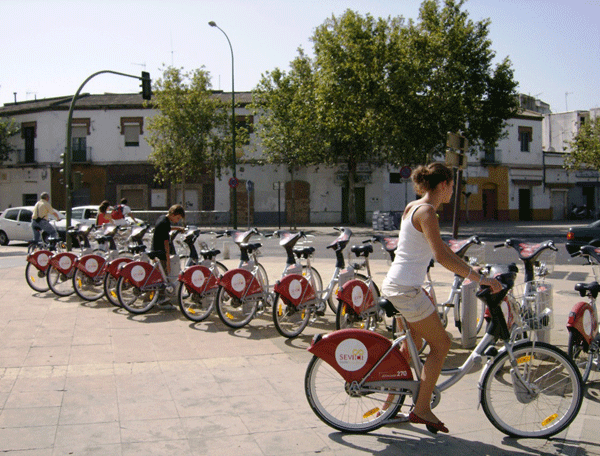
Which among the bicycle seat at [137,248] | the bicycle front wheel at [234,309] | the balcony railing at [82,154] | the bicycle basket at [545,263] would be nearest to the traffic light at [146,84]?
the bicycle seat at [137,248]

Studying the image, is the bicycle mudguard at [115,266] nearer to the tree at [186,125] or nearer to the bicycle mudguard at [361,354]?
the bicycle mudguard at [361,354]

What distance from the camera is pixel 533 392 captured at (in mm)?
3977

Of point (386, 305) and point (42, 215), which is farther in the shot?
point (42, 215)

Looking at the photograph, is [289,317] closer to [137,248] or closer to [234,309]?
[234,309]

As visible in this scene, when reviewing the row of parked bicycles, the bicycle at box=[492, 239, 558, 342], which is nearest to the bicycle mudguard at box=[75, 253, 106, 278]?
the row of parked bicycles

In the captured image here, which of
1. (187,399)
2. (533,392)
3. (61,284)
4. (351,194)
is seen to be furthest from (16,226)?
(533,392)

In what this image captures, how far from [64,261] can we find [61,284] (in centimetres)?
38

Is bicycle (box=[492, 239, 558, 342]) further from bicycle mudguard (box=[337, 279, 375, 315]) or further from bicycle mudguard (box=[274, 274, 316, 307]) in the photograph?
bicycle mudguard (box=[274, 274, 316, 307])

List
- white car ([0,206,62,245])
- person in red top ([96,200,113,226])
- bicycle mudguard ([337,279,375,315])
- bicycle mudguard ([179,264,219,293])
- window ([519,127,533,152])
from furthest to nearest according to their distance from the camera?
window ([519,127,533,152]) < white car ([0,206,62,245]) < person in red top ([96,200,113,226]) < bicycle mudguard ([179,264,219,293]) < bicycle mudguard ([337,279,375,315])

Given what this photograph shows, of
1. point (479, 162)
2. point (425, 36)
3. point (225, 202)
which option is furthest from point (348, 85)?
point (479, 162)

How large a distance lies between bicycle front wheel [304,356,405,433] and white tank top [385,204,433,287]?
77cm

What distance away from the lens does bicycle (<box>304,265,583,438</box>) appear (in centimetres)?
392

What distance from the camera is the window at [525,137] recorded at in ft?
145

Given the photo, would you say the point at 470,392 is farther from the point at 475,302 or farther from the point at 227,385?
the point at 227,385
